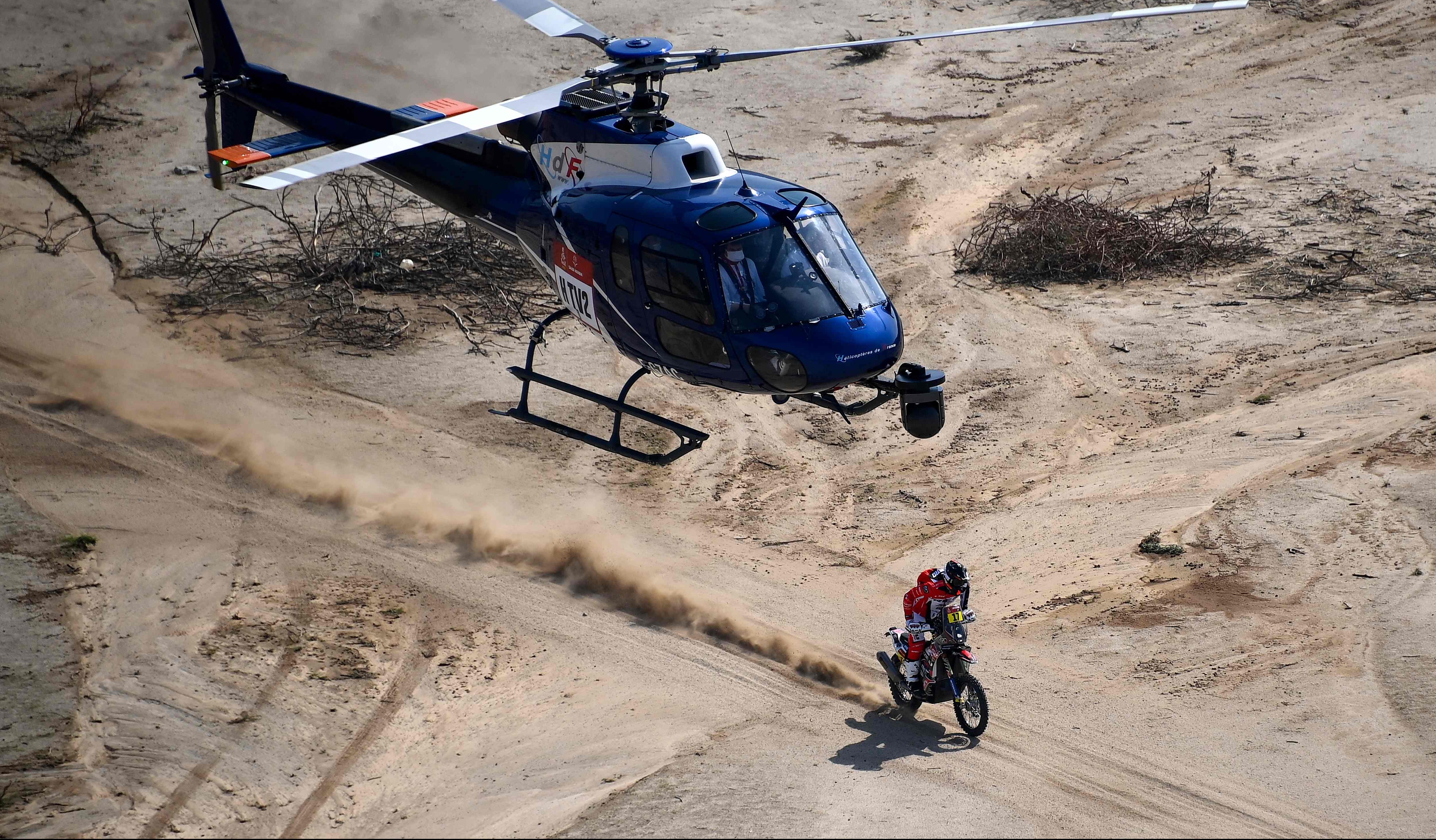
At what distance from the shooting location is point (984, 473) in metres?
14.4

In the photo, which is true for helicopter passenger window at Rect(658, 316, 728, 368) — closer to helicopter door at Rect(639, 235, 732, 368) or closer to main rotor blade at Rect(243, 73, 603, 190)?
helicopter door at Rect(639, 235, 732, 368)

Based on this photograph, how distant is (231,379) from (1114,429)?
38.6ft

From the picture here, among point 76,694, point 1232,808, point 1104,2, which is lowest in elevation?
point 76,694

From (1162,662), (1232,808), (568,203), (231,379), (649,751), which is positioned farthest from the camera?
(231,379)

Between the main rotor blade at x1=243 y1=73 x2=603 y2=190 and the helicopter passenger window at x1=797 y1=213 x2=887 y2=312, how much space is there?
7.99 feet

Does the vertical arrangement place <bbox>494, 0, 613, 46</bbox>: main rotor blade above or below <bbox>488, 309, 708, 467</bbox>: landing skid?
above

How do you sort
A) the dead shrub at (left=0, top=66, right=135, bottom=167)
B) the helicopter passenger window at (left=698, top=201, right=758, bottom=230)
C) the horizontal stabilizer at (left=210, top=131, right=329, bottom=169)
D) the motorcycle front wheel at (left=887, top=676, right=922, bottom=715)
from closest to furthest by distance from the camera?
the horizontal stabilizer at (left=210, top=131, right=329, bottom=169) < the helicopter passenger window at (left=698, top=201, right=758, bottom=230) < the motorcycle front wheel at (left=887, top=676, right=922, bottom=715) < the dead shrub at (left=0, top=66, right=135, bottom=167)

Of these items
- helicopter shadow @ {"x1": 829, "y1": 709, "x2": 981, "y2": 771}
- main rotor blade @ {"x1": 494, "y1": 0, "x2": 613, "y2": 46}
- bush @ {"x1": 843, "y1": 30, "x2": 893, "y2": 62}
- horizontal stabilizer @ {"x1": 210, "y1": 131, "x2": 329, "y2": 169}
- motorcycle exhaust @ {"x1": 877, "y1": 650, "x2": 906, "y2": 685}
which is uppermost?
bush @ {"x1": 843, "y1": 30, "x2": 893, "y2": 62}

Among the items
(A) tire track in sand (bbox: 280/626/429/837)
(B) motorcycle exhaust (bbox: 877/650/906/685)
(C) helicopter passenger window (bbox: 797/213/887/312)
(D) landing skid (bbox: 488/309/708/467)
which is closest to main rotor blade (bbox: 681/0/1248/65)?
(C) helicopter passenger window (bbox: 797/213/887/312)

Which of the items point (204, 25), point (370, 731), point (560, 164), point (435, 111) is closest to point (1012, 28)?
point (560, 164)

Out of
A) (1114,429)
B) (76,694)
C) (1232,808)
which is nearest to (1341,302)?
(1114,429)

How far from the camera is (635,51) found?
34.8 ft

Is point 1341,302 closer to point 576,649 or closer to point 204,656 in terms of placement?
point 576,649

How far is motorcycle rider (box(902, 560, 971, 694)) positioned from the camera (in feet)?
33.4
